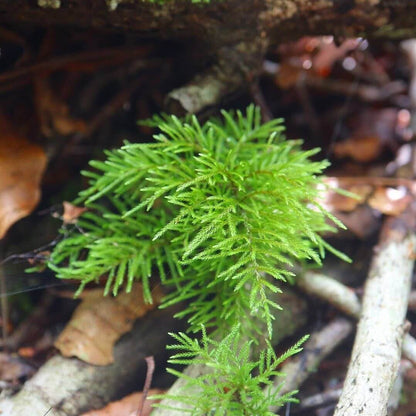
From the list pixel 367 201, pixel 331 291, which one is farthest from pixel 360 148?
pixel 331 291

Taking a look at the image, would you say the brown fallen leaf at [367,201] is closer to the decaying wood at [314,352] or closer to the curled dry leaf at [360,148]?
the curled dry leaf at [360,148]

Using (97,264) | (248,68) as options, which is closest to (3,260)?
(97,264)

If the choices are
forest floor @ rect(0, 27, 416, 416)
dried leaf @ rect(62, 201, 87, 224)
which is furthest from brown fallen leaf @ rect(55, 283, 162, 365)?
dried leaf @ rect(62, 201, 87, 224)

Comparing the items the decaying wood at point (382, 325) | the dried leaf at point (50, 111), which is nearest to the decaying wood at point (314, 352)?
the decaying wood at point (382, 325)

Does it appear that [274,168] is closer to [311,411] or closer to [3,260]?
[311,411]

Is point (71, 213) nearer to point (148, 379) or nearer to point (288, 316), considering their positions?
point (148, 379)

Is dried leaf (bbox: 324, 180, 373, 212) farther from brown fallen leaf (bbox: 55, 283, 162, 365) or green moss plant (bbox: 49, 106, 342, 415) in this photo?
brown fallen leaf (bbox: 55, 283, 162, 365)
